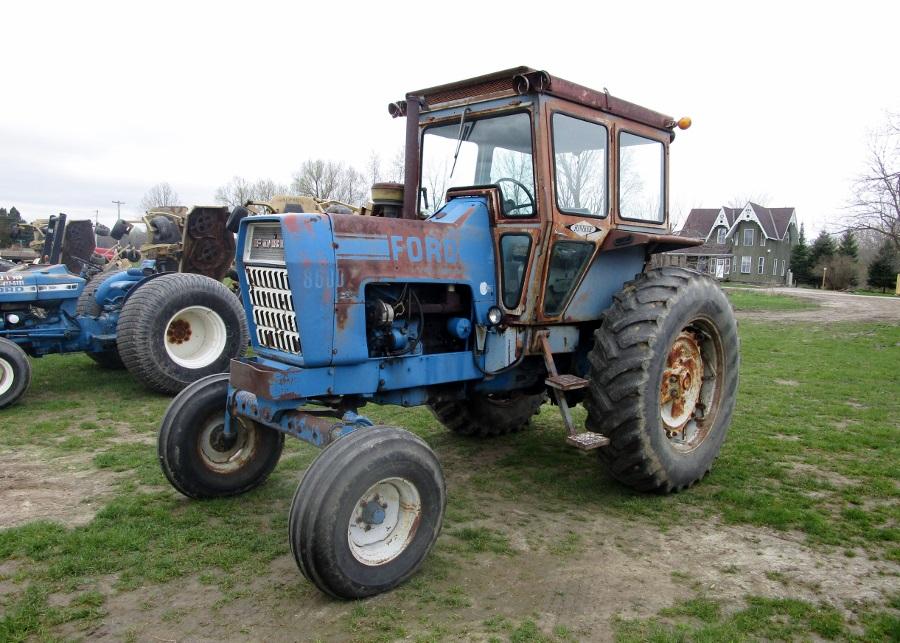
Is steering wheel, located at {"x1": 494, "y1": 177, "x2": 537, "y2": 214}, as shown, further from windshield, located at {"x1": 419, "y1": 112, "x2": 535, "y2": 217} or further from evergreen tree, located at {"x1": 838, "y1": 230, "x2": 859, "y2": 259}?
evergreen tree, located at {"x1": 838, "y1": 230, "x2": 859, "y2": 259}

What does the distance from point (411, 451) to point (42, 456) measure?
3799mm

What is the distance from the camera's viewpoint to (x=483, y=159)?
458 centimetres

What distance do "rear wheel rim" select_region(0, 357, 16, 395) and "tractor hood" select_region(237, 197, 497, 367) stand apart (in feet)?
14.4

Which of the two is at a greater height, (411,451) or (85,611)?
(411,451)

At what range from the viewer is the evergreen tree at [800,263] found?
154 ft

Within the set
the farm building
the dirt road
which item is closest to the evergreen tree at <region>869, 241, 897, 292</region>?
the farm building

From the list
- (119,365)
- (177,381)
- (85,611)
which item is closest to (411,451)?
(85,611)

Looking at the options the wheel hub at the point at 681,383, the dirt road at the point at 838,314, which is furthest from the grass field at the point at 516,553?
the dirt road at the point at 838,314

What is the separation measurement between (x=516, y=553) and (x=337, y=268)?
6.21ft

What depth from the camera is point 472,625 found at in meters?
3.03

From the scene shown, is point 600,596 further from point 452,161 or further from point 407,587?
point 452,161

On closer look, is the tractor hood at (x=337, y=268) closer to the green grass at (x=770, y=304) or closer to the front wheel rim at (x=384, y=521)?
the front wheel rim at (x=384, y=521)

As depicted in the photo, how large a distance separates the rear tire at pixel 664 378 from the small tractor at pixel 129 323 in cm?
499

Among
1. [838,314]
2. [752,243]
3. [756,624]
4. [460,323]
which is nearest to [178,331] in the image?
[460,323]
